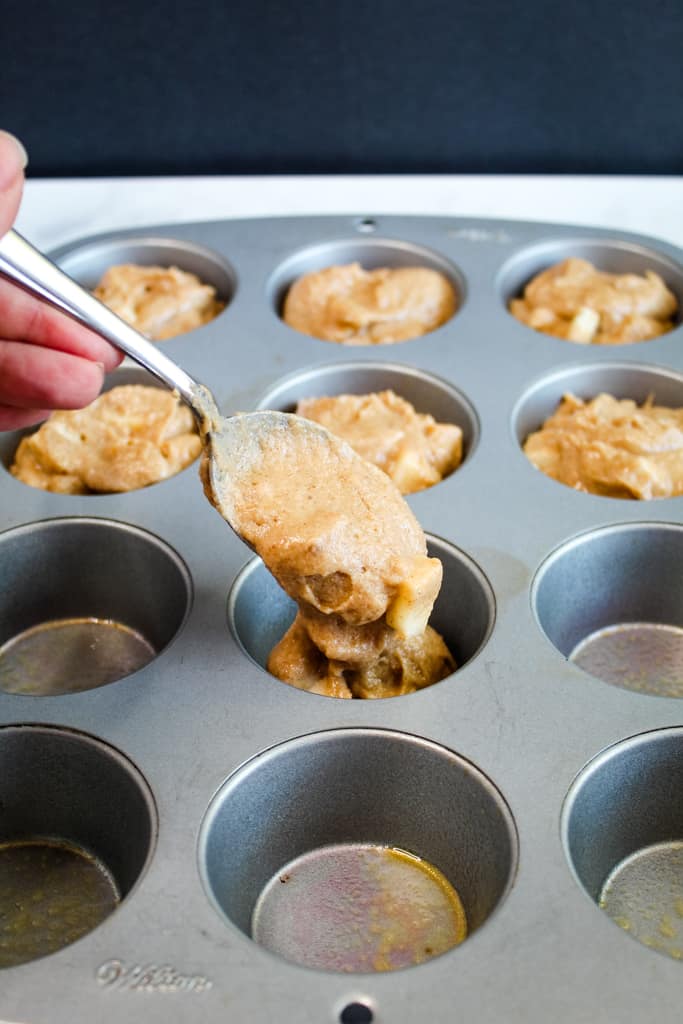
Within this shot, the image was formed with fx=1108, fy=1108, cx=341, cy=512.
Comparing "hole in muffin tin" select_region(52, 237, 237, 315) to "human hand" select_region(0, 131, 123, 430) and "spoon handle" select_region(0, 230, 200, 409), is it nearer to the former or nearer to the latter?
"human hand" select_region(0, 131, 123, 430)

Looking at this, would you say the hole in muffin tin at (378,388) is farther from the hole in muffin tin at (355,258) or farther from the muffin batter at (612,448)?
the hole in muffin tin at (355,258)

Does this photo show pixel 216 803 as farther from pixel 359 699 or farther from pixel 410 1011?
pixel 410 1011

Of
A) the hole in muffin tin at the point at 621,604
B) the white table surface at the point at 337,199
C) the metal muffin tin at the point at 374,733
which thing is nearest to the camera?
the metal muffin tin at the point at 374,733

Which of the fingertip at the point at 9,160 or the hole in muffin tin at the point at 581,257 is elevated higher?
the fingertip at the point at 9,160

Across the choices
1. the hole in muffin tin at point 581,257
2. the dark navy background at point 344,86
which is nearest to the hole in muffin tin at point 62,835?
the hole in muffin tin at point 581,257

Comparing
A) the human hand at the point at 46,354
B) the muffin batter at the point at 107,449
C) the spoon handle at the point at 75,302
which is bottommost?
the muffin batter at the point at 107,449

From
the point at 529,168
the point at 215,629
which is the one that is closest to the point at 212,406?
the point at 215,629

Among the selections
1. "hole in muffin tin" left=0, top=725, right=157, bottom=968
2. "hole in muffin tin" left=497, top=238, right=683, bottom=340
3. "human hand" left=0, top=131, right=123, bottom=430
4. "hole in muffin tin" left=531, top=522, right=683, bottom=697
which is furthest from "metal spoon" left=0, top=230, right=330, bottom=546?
"hole in muffin tin" left=497, top=238, right=683, bottom=340

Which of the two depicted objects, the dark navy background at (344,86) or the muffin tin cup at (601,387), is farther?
the dark navy background at (344,86)
